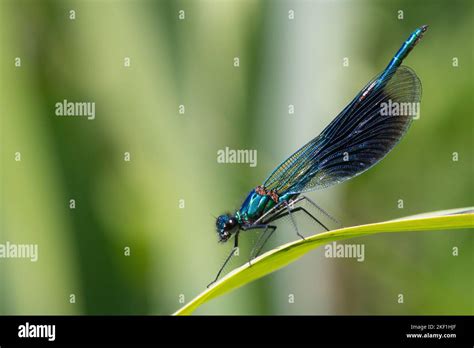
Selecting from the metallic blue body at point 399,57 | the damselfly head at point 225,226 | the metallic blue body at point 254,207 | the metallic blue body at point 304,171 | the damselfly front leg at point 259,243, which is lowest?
the damselfly front leg at point 259,243

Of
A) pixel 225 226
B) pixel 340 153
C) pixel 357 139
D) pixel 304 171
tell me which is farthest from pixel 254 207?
pixel 357 139

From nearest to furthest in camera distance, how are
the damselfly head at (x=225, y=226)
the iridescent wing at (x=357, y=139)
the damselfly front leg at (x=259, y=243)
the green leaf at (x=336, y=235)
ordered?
the green leaf at (x=336, y=235) < the iridescent wing at (x=357, y=139) < the damselfly front leg at (x=259, y=243) < the damselfly head at (x=225, y=226)

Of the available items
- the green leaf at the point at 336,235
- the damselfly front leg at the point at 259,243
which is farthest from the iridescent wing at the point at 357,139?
the green leaf at the point at 336,235

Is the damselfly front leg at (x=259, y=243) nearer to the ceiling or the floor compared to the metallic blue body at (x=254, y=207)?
nearer to the floor

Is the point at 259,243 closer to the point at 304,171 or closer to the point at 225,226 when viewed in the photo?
the point at 225,226

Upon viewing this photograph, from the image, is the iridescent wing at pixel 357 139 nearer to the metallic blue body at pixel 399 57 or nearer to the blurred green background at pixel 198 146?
the metallic blue body at pixel 399 57

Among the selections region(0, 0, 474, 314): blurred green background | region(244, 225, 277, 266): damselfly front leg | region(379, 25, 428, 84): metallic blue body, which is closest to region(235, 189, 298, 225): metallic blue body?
region(244, 225, 277, 266): damselfly front leg

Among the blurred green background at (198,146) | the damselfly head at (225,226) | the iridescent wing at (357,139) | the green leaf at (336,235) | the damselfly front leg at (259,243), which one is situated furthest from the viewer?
the blurred green background at (198,146)
